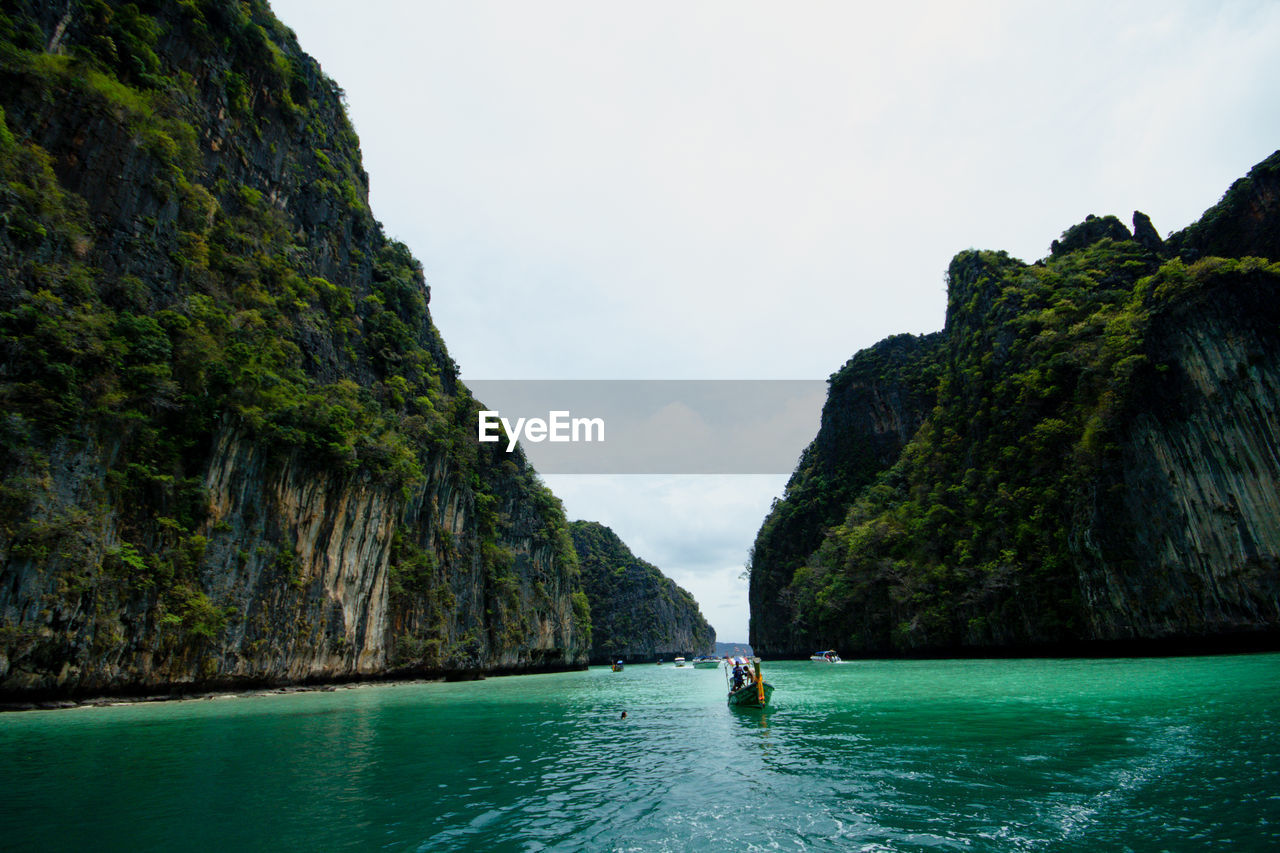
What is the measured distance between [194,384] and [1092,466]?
46.1 m

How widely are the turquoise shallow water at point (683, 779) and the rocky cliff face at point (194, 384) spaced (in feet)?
16.0

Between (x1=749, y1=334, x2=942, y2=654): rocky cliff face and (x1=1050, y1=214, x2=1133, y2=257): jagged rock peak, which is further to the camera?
(x1=749, y1=334, x2=942, y2=654): rocky cliff face

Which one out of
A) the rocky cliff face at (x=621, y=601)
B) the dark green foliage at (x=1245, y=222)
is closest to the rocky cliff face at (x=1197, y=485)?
the dark green foliage at (x=1245, y=222)

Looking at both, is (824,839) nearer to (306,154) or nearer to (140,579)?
(140,579)

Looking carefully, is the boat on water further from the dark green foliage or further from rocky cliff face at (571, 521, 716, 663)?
rocky cliff face at (571, 521, 716, 663)

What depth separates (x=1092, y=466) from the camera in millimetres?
35281

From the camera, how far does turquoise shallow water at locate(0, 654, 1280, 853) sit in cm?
687

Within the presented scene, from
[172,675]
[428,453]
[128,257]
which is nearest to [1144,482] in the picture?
[428,453]

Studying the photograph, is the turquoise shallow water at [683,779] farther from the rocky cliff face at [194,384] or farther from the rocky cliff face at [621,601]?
the rocky cliff face at [621,601]

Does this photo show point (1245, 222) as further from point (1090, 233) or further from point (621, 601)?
point (621, 601)

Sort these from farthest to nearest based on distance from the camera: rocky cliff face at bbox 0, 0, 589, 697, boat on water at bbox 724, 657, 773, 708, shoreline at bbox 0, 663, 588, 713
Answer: boat on water at bbox 724, 657, 773, 708
rocky cliff face at bbox 0, 0, 589, 697
shoreline at bbox 0, 663, 588, 713

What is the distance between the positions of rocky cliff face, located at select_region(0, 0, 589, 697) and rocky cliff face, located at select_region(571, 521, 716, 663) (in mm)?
71852

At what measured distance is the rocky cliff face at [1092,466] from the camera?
29.5 metres

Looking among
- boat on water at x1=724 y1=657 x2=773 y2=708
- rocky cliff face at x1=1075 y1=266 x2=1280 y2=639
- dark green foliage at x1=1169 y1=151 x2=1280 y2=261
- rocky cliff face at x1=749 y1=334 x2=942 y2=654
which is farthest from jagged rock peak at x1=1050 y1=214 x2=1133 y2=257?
boat on water at x1=724 y1=657 x2=773 y2=708
